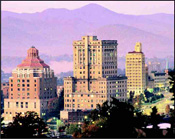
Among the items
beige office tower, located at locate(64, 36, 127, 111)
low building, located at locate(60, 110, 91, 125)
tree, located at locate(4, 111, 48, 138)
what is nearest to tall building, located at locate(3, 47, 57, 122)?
beige office tower, located at locate(64, 36, 127, 111)

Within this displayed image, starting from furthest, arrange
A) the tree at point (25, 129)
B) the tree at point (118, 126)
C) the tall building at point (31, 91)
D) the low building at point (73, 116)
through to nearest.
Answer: the tall building at point (31, 91), the low building at point (73, 116), the tree at point (25, 129), the tree at point (118, 126)

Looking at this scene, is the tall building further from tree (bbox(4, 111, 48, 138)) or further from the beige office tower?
tree (bbox(4, 111, 48, 138))

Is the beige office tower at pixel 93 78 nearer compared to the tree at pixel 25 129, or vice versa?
the tree at pixel 25 129

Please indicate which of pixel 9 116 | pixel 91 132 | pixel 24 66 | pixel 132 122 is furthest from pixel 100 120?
pixel 24 66

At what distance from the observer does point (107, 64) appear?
188375mm

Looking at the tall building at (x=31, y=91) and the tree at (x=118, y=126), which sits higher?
the tall building at (x=31, y=91)

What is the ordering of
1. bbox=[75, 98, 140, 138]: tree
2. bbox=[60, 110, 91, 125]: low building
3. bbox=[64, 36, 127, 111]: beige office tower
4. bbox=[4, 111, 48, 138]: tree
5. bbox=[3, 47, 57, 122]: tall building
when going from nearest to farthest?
bbox=[75, 98, 140, 138]: tree, bbox=[4, 111, 48, 138]: tree, bbox=[60, 110, 91, 125]: low building, bbox=[64, 36, 127, 111]: beige office tower, bbox=[3, 47, 57, 122]: tall building

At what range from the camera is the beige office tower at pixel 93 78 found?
180875mm

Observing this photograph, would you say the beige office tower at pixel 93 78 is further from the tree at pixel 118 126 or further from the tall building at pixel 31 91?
the tree at pixel 118 126

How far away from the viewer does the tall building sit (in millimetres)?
183500

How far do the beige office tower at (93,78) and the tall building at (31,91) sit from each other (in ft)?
14.7

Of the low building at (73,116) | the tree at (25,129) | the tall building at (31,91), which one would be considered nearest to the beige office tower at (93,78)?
the tall building at (31,91)

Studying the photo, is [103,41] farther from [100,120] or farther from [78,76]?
[100,120]

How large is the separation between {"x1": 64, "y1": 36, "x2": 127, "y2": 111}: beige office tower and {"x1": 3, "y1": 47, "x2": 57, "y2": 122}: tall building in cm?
449
